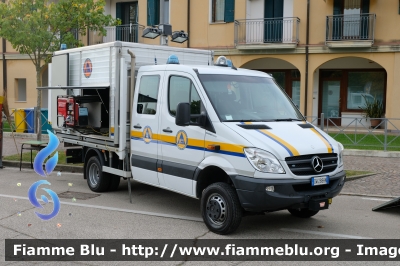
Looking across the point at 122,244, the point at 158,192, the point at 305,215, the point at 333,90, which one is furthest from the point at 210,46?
the point at 122,244

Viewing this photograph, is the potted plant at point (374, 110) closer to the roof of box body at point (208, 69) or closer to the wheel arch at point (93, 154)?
the roof of box body at point (208, 69)

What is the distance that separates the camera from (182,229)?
6.98 meters

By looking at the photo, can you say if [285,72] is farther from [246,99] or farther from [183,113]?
[183,113]

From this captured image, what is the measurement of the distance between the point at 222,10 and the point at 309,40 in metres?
4.45

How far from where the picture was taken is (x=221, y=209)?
6660 mm

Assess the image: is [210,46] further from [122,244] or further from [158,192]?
[122,244]

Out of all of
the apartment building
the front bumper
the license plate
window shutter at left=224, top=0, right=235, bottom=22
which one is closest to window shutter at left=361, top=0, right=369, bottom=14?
the apartment building

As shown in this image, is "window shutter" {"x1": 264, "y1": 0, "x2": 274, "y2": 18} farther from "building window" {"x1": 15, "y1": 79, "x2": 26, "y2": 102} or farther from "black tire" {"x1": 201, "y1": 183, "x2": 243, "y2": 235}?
"black tire" {"x1": 201, "y1": 183, "x2": 243, "y2": 235}

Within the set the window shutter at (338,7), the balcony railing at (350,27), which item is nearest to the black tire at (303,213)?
the balcony railing at (350,27)

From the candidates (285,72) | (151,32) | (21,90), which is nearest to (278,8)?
(285,72)

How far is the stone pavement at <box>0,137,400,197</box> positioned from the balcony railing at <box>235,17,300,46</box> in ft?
31.0

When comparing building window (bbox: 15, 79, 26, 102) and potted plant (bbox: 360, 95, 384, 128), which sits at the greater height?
building window (bbox: 15, 79, 26, 102)

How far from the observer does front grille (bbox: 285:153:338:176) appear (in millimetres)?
6297

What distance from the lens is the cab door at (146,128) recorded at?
793 centimetres
